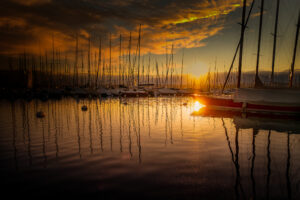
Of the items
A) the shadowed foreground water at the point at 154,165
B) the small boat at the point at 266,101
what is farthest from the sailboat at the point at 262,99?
the shadowed foreground water at the point at 154,165

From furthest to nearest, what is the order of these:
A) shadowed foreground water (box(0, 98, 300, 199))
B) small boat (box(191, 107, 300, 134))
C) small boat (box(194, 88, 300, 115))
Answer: small boat (box(194, 88, 300, 115)), small boat (box(191, 107, 300, 134)), shadowed foreground water (box(0, 98, 300, 199))

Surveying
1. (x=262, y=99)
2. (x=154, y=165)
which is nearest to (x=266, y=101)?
(x=262, y=99)

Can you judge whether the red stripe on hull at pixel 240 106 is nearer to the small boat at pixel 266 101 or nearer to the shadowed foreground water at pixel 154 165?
the small boat at pixel 266 101

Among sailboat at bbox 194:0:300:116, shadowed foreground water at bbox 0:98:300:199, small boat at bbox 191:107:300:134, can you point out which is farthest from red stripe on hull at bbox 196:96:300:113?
shadowed foreground water at bbox 0:98:300:199

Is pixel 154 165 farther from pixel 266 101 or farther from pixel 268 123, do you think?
pixel 266 101

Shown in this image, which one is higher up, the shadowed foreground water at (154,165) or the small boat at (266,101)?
the small boat at (266,101)

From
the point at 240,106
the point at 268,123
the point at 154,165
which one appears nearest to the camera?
the point at 154,165

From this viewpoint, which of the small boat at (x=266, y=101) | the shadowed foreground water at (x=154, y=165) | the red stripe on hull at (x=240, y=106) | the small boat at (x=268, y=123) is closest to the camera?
the shadowed foreground water at (x=154, y=165)

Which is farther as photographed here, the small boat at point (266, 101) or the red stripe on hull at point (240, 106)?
the red stripe on hull at point (240, 106)

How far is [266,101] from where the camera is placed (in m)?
22.6

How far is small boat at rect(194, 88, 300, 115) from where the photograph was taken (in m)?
21.6

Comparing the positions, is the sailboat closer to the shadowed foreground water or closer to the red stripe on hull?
the red stripe on hull

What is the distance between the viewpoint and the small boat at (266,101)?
70.7 feet

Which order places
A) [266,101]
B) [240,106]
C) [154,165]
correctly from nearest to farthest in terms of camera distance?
1. [154,165]
2. [266,101]
3. [240,106]
